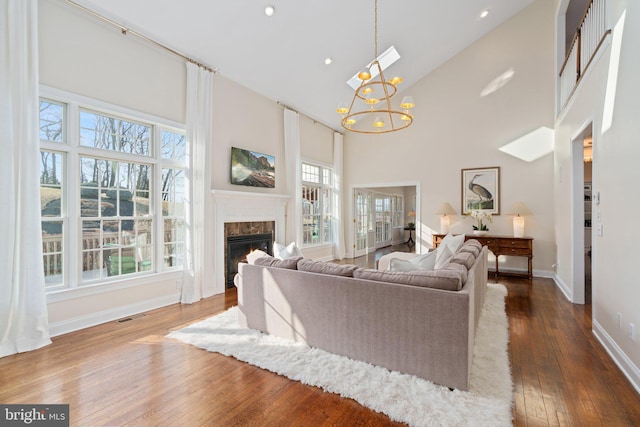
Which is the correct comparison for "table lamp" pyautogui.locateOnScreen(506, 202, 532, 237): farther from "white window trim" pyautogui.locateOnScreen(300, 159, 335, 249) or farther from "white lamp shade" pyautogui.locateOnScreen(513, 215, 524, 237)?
"white window trim" pyautogui.locateOnScreen(300, 159, 335, 249)

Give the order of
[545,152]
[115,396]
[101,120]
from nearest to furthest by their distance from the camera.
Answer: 1. [115,396]
2. [101,120]
3. [545,152]

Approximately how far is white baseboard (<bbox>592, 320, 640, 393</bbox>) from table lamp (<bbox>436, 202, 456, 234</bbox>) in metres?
3.72

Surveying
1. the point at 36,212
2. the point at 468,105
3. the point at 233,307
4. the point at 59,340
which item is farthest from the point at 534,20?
the point at 59,340

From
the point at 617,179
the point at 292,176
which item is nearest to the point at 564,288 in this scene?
the point at 617,179

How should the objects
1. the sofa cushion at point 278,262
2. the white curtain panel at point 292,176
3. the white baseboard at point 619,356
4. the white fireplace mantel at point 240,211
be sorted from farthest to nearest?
the white curtain panel at point 292,176 < the white fireplace mantel at point 240,211 < the sofa cushion at point 278,262 < the white baseboard at point 619,356

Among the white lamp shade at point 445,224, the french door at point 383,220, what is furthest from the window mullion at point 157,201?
the french door at point 383,220

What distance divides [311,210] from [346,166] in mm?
1811

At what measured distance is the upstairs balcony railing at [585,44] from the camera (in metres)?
3.21

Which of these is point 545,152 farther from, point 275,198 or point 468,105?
point 275,198

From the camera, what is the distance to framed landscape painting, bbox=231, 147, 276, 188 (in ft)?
17.1

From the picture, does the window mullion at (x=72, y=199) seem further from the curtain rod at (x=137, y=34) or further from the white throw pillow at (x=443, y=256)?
the white throw pillow at (x=443, y=256)

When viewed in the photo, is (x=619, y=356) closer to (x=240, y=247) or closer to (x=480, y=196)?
(x=480, y=196)

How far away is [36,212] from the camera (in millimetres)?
2969

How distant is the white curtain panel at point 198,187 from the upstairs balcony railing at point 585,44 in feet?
15.8
